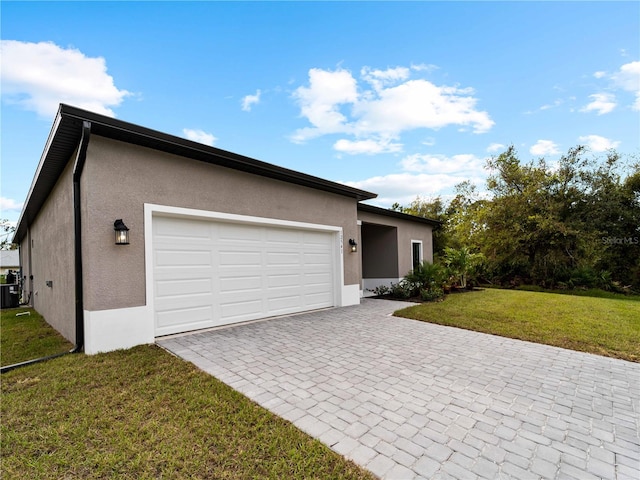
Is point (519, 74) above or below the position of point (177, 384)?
above

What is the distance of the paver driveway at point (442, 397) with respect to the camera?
2332 mm

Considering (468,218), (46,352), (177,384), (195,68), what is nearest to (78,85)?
(195,68)

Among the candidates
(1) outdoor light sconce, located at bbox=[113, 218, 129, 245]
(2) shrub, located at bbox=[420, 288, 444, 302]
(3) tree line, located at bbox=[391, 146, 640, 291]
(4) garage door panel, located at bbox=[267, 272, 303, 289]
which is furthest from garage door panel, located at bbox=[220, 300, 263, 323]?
(3) tree line, located at bbox=[391, 146, 640, 291]

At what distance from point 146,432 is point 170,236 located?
12.3 ft

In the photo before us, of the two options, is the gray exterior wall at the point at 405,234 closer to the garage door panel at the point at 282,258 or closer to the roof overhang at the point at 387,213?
the roof overhang at the point at 387,213

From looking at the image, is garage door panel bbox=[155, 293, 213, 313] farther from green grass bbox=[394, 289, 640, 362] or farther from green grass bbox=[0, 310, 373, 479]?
green grass bbox=[394, 289, 640, 362]

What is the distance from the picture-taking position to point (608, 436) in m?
2.66

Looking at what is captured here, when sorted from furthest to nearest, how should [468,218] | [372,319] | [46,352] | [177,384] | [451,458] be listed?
[468,218] < [372,319] < [46,352] < [177,384] < [451,458]

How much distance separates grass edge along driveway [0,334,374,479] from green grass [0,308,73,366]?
3.93 feet

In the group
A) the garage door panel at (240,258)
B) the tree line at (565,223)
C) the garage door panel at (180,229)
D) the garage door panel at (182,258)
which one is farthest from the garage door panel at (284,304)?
the tree line at (565,223)

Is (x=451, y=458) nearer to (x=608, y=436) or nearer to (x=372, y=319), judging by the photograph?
(x=608, y=436)

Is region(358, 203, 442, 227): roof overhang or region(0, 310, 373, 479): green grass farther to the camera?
region(358, 203, 442, 227): roof overhang

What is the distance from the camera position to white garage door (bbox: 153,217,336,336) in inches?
222

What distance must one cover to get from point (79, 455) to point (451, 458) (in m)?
2.88
